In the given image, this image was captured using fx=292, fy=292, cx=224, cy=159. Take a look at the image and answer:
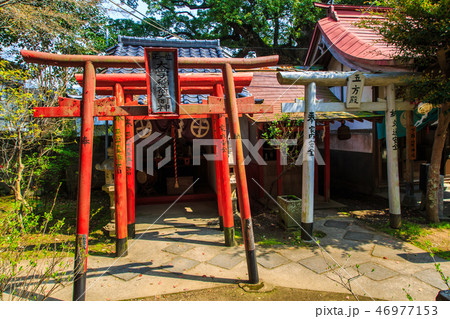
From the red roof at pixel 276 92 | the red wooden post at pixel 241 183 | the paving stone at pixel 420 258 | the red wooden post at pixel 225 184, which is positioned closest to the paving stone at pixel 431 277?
the paving stone at pixel 420 258

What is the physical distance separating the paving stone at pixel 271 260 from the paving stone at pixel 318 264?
0.37 meters

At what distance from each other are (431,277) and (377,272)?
0.83m

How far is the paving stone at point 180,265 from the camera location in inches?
216

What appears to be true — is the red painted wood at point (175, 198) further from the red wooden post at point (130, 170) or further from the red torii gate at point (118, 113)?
the red torii gate at point (118, 113)

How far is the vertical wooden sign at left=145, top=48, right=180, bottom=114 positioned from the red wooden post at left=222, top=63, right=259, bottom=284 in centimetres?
93

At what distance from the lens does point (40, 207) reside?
9672 mm

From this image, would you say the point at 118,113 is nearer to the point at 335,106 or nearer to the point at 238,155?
the point at 238,155

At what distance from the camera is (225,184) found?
21.4 feet

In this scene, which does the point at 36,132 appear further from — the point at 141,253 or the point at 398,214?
the point at 398,214

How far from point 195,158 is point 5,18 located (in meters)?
7.33

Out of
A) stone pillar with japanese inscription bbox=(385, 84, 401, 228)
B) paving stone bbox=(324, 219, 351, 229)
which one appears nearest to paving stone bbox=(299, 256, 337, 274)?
paving stone bbox=(324, 219, 351, 229)

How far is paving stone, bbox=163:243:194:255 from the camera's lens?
20.8ft

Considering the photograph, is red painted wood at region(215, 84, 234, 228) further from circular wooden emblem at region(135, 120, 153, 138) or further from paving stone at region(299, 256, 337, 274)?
circular wooden emblem at region(135, 120, 153, 138)

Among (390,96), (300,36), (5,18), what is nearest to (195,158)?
(390,96)
